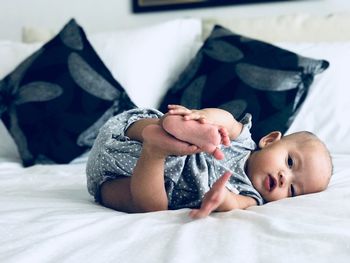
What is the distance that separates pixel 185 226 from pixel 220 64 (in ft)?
2.98

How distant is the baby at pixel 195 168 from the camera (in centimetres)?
95

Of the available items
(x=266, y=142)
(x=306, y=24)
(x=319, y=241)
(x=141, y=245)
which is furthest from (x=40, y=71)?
(x=319, y=241)

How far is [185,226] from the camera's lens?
2.87ft

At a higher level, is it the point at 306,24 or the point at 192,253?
the point at 306,24

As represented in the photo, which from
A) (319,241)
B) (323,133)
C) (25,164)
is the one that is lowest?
(25,164)

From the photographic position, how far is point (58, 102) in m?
1.65

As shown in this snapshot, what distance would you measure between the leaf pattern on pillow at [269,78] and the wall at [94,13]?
0.62 meters

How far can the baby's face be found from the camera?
3.73ft

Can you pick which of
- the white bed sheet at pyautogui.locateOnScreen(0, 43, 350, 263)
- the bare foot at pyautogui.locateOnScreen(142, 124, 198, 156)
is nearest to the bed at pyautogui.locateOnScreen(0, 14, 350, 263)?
the white bed sheet at pyautogui.locateOnScreen(0, 43, 350, 263)

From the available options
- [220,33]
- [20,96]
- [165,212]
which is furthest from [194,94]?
[165,212]

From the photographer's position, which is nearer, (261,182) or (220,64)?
(261,182)

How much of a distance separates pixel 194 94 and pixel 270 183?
605 millimetres

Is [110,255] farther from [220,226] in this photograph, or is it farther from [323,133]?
[323,133]

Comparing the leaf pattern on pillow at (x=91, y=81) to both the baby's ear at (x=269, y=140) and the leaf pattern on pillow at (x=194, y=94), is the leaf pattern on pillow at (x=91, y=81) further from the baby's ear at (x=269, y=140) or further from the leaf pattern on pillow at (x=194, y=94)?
the baby's ear at (x=269, y=140)
